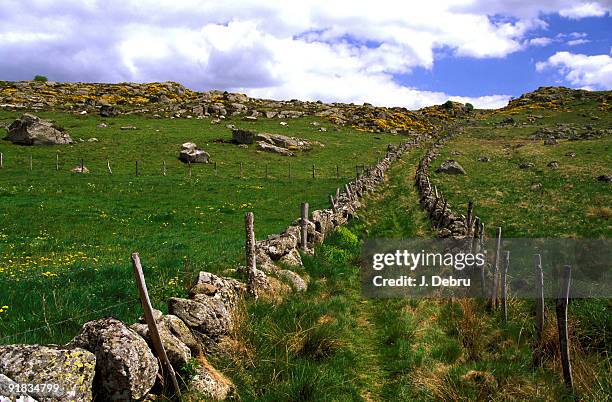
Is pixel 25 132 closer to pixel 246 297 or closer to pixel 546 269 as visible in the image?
pixel 246 297

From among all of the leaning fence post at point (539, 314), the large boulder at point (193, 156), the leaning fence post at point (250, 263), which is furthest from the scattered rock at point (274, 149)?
the leaning fence post at point (539, 314)

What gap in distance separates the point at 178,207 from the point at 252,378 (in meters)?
21.5

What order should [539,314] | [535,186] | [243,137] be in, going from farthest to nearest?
[243,137], [535,186], [539,314]

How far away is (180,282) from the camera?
1130 cm

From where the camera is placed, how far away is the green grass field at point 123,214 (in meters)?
9.52

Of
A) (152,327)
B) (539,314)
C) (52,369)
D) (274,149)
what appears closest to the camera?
(52,369)

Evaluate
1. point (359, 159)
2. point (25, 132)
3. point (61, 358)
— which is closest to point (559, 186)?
point (359, 159)

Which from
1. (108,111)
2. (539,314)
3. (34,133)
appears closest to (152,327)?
(539,314)

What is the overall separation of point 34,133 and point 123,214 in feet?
121

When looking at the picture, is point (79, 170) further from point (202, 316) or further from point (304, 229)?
point (202, 316)

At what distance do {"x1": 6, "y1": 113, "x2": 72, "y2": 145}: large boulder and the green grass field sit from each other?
1.79 m

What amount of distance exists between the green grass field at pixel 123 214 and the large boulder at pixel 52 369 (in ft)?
6.59

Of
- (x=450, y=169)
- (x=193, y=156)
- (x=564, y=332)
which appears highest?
(x=193, y=156)

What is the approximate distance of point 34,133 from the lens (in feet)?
171
